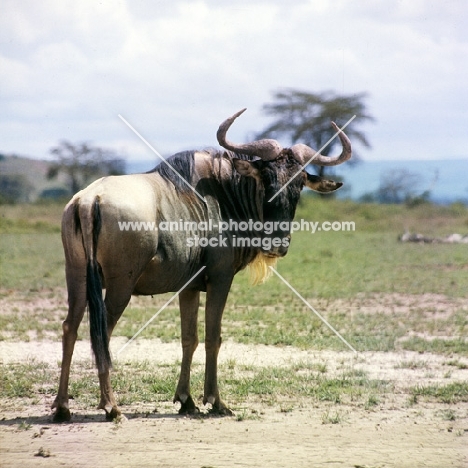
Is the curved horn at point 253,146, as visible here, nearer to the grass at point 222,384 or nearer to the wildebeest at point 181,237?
the wildebeest at point 181,237

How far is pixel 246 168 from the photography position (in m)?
7.07

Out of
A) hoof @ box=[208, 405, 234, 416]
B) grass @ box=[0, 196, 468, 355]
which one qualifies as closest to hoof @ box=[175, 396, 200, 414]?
hoof @ box=[208, 405, 234, 416]

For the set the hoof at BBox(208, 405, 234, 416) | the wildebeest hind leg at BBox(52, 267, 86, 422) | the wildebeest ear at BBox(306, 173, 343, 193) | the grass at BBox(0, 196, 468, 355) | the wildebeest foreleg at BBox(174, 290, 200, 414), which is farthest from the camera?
the grass at BBox(0, 196, 468, 355)

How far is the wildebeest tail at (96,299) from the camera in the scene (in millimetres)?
6141

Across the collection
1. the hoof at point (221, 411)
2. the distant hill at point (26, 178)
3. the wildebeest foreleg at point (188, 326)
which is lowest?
the hoof at point (221, 411)

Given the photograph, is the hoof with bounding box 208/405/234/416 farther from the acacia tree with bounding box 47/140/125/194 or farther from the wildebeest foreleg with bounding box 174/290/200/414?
the acacia tree with bounding box 47/140/125/194

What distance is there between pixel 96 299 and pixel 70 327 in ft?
1.22

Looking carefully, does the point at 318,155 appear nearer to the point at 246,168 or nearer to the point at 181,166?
the point at 246,168

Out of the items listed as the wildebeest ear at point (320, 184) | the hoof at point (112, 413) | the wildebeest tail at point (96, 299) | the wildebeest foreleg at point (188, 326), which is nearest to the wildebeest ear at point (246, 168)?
the wildebeest ear at point (320, 184)

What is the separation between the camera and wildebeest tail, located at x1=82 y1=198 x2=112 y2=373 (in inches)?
242

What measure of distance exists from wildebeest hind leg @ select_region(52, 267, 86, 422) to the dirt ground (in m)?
0.12

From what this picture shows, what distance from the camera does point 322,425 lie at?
6441 millimetres

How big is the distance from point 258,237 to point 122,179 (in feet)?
4.24

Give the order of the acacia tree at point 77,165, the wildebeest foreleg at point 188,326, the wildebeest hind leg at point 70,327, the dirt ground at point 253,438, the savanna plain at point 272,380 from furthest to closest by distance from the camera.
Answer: the acacia tree at point 77,165, the wildebeest foreleg at point 188,326, the wildebeest hind leg at point 70,327, the savanna plain at point 272,380, the dirt ground at point 253,438
